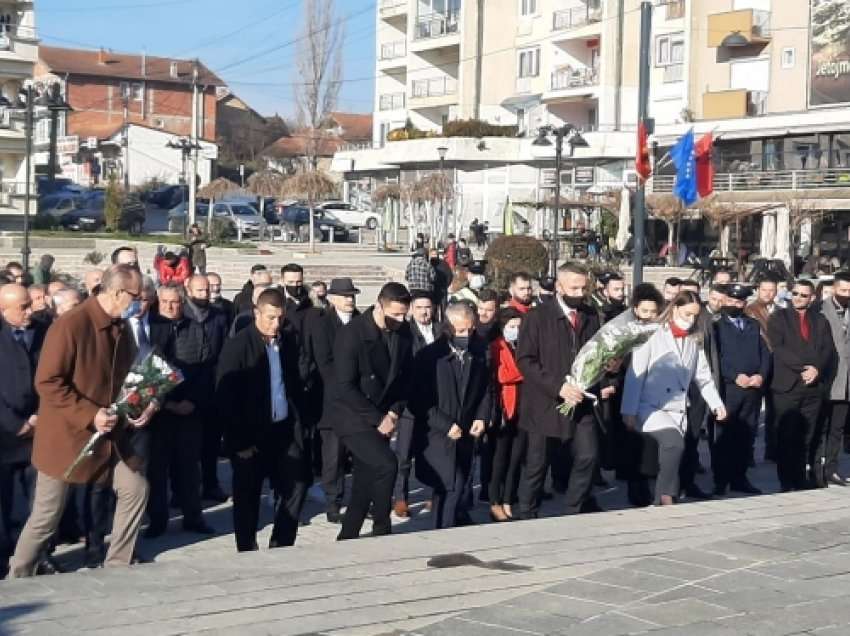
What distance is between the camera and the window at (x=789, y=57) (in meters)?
51.6

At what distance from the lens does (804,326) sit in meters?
12.9

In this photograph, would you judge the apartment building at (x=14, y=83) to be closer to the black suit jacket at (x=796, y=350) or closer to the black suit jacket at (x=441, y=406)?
the black suit jacket at (x=796, y=350)

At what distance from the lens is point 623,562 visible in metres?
8.25

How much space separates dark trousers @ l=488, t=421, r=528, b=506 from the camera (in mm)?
11594

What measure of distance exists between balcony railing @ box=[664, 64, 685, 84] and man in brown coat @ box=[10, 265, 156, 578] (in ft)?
163

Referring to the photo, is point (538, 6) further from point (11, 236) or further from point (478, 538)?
point (478, 538)

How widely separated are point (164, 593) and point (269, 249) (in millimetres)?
39918

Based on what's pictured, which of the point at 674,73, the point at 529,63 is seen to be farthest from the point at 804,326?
the point at 529,63

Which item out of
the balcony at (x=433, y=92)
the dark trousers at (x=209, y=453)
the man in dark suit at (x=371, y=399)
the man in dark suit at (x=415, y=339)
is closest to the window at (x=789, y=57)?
the balcony at (x=433, y=92)

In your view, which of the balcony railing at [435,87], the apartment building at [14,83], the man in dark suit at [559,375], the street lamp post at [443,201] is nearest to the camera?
the man in dark suit at [559,375]

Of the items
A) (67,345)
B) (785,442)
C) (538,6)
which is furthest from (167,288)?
(538,6)

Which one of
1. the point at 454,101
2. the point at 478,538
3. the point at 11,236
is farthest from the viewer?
the point at 454,101

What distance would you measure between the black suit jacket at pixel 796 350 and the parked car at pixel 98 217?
42.3 metres

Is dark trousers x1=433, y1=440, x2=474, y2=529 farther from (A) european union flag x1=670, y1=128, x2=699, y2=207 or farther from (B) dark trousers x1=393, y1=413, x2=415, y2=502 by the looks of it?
(A) european union flag x1=670, y1=128, x2=699, y2=207
